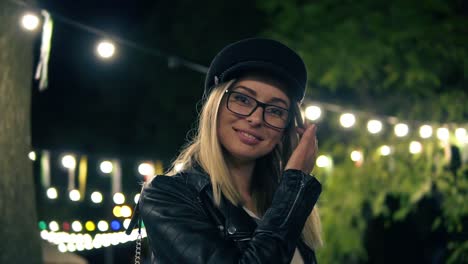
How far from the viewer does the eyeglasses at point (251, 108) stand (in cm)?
233

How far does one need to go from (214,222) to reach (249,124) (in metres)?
0.33

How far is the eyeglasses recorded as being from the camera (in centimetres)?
233

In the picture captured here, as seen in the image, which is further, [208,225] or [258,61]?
[258,61]

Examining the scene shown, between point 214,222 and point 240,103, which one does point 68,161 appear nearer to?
point 240,103

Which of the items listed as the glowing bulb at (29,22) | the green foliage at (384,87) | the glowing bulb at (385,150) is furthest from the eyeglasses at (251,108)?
the glowing bulb at (385,150)

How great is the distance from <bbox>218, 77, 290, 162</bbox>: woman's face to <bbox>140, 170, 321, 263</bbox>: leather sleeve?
19 cm

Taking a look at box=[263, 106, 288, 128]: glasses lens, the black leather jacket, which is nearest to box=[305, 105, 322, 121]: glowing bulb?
box=[263, 106, 288, 128]: glasses lens

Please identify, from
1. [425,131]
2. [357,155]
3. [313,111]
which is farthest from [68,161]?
[425,131]

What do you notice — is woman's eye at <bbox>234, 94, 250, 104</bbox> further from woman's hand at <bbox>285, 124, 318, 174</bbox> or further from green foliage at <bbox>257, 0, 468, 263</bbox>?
green foliage at <bbox>257, 0, 468, 263</bbox>

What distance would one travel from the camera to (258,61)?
2316mm

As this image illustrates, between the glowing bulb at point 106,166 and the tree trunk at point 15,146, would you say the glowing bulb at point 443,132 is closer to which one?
the glowing bulb at point 106,166

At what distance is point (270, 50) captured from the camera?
2.34m

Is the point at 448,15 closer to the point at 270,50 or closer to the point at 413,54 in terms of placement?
the point at 413,54

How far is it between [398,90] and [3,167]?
8611 mm
